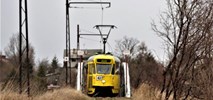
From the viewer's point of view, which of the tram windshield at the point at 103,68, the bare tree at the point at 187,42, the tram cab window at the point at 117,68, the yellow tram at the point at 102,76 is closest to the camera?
the bare tree at the point at 187,42

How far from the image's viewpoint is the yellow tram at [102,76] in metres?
27.7

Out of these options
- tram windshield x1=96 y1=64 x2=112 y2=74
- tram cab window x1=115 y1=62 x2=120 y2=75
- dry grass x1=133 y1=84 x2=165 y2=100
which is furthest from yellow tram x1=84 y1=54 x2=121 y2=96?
dry grass x1=133 y1=84 x2=165 y2=100

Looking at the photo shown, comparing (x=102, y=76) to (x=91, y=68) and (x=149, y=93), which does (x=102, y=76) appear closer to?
(x=91, y=68)

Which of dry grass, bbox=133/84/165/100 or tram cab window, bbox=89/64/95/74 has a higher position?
tram cab window, bbox=89/64/95/74

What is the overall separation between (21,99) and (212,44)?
5.72 meters

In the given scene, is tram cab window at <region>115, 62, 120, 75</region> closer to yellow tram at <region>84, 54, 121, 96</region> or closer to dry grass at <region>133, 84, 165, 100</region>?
yellow tram at <region>84, 54, 121, 96</region>

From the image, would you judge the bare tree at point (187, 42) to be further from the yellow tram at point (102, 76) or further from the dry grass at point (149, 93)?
the yellow tram at point (102, 76)

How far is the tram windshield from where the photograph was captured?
27906 millimetres

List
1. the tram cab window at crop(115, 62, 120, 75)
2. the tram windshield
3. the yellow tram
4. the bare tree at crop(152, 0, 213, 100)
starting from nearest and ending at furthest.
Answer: the bare tree at crop(152, 0, 213, 100) < the yellow tram < the tram windshield < the tram cab window at crop(115, 62, 120, 75)

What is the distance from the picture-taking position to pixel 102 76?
1093 inches

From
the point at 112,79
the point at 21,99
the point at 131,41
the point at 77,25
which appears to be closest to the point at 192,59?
the point at 21,99

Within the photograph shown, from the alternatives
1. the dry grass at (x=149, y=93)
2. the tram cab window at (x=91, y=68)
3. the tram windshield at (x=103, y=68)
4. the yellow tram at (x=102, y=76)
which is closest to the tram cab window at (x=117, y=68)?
the yellow tram at (x=102, y=76)

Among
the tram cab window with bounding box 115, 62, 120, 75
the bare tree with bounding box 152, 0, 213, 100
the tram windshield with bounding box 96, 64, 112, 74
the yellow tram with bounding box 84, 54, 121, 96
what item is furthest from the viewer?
the tram cab window with bounding box 115, 62, 120, 75

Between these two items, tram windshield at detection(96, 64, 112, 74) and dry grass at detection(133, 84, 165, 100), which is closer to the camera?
dry grass at detection(133, 84, 165, 100)
